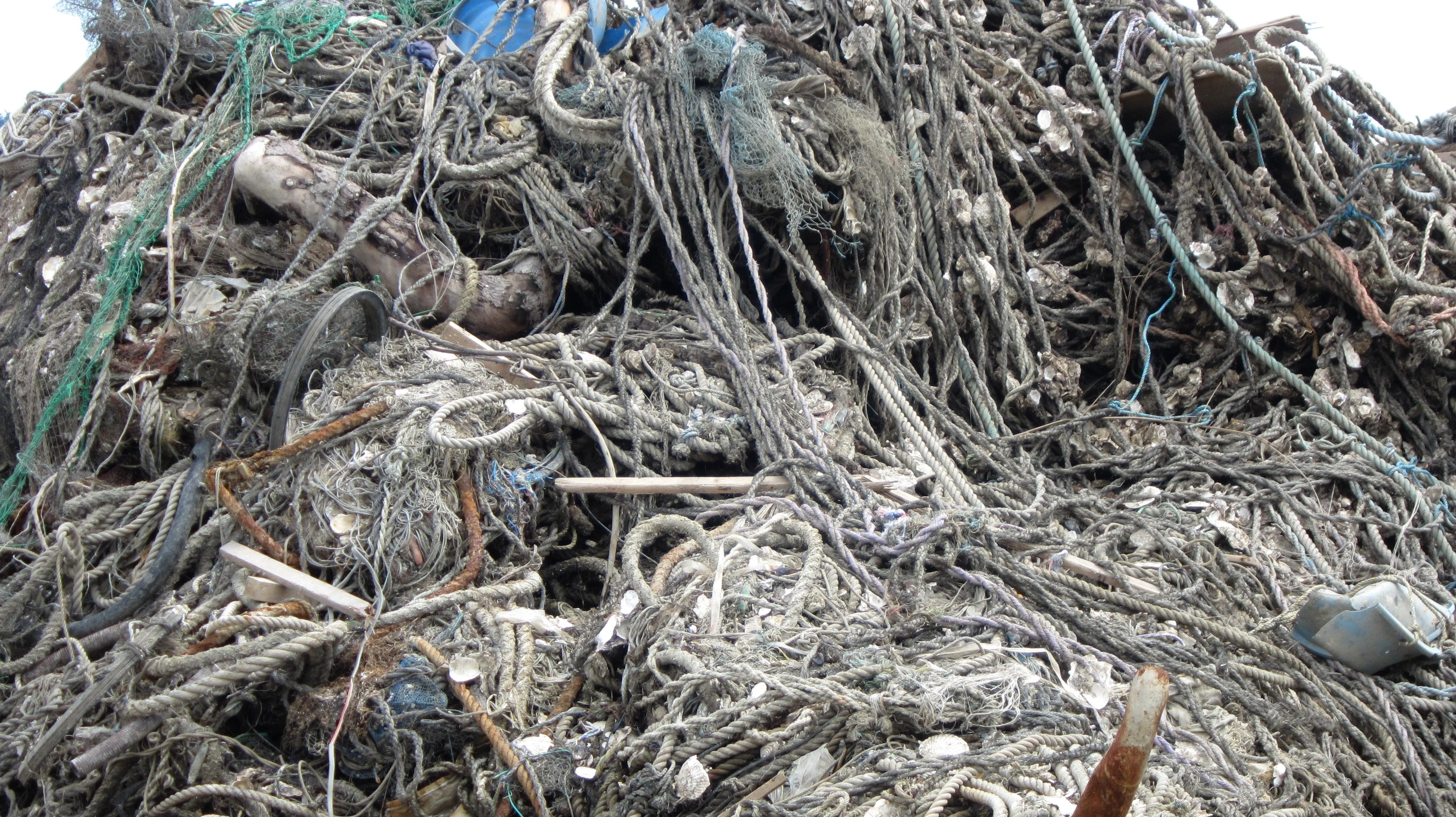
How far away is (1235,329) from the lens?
3.28m

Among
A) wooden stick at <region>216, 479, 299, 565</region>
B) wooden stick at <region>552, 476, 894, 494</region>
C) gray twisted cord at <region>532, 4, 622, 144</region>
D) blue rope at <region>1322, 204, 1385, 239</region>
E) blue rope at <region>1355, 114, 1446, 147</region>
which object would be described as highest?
gray twisted cord at <region>532, 4, 622, 144</region>

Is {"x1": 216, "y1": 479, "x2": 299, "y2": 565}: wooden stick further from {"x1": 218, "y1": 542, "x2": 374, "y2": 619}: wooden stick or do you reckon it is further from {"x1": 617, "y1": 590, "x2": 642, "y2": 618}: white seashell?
{"x1": 617, "y1": 590, "x2": 642, "y2": 618}: white seashell

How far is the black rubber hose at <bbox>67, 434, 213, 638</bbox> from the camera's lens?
2287mm

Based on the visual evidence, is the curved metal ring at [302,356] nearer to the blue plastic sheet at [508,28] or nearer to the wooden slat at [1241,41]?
the blue plastic sheet at [508,28]

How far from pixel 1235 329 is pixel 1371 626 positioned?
4.89 feet

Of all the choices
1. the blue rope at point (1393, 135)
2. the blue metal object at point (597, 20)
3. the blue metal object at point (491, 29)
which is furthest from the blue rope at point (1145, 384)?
Result: the blue metal object at point (491, 29)

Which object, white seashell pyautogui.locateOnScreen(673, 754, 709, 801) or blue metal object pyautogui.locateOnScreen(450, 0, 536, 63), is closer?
white seashell pyautogui.locateOnScreen(673, 754, 709, 801)

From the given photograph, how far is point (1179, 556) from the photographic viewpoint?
95.5 inches

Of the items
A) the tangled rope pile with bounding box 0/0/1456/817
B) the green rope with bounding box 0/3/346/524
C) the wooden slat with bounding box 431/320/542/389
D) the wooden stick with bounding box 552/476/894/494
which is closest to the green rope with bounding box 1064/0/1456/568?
the tangled rope pile with bounding box 0/0/1456/817

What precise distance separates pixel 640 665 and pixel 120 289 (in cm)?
226

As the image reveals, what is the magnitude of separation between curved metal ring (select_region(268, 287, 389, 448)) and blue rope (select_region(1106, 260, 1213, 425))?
248 centimetres

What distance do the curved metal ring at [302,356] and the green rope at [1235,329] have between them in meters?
2.67

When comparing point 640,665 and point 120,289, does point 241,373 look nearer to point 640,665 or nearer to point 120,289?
point 120,289

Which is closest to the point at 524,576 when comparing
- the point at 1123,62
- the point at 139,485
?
the point at 139,485
